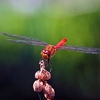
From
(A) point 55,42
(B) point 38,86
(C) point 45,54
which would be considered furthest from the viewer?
(A) point 55,42

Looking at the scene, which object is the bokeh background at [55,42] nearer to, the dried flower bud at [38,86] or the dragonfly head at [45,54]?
the dragonfly head at [45,54]

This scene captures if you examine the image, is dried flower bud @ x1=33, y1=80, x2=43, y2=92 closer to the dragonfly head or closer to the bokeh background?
the dragonfly head

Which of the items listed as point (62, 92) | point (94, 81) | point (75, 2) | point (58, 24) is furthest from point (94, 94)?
point (75, 2)

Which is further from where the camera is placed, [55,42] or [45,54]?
[55,42]

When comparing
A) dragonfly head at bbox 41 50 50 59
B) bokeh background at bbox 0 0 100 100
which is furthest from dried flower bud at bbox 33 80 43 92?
bokeh background at bbox 0 0 100 100

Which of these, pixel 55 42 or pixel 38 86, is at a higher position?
pixel 55 42

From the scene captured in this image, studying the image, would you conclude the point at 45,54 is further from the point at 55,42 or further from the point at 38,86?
the point at 55,42

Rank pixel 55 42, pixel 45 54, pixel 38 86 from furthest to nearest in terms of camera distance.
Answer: pixel 55 42 → pixel 45 54 → pixel 38 86

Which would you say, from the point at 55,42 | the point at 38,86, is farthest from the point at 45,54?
the point at 55,42
